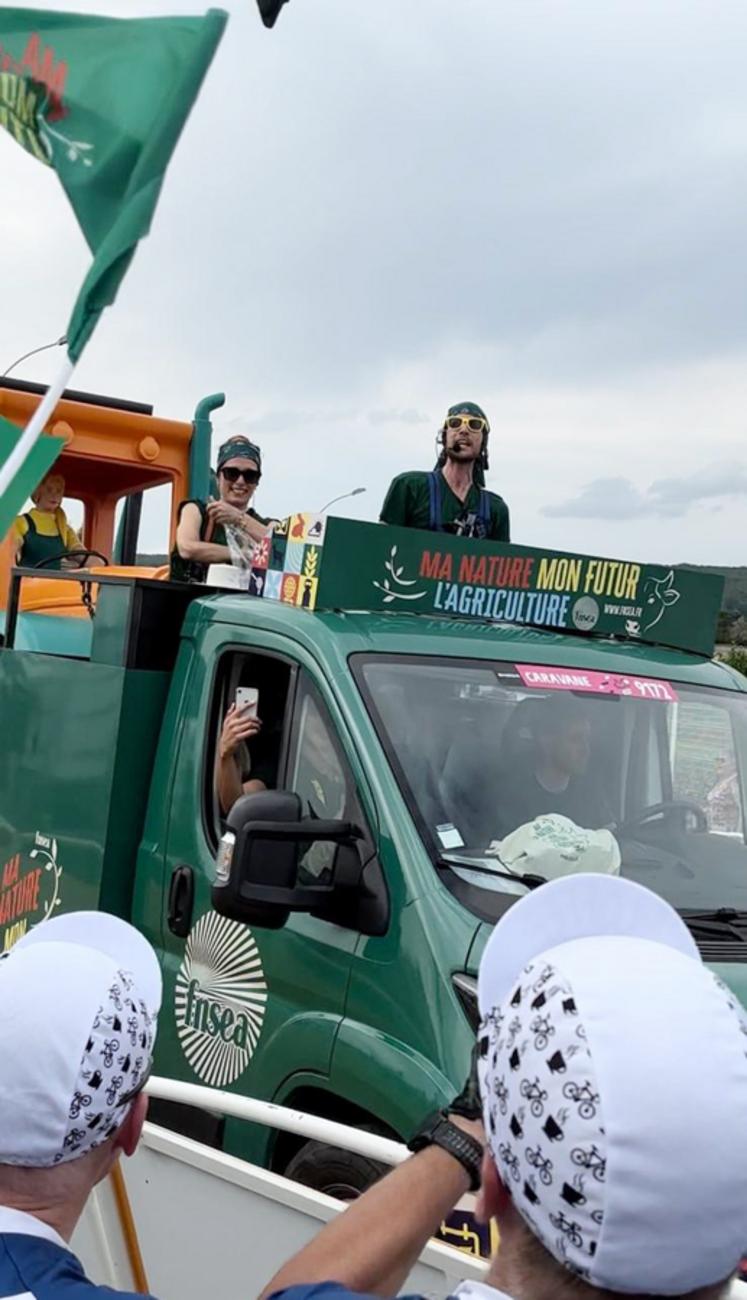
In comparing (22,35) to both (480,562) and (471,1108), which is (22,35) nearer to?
(480,562)

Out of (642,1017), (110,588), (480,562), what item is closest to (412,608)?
(480,562)

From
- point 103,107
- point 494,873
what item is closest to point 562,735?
point 494,873

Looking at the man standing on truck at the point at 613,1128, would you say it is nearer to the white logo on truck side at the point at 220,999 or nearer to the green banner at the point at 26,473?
the green banner at the point at 26,473

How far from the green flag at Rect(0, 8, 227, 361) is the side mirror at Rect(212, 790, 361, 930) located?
112 cm

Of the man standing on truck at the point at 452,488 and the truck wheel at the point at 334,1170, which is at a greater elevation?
the man standing on truck at the point at 452,488

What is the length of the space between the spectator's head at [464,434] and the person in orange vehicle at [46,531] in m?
3.11

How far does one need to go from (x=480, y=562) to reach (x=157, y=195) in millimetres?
2033

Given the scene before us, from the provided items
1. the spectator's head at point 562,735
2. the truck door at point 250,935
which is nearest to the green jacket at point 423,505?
the truck door at point 250,935

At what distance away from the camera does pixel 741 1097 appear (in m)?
1.25

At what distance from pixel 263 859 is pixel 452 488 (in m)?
2.42

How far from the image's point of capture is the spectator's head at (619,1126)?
1.21m

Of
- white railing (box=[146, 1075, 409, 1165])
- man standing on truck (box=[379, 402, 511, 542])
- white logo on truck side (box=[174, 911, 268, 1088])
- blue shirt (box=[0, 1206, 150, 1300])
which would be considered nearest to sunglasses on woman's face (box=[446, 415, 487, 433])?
man standing on truck (box=[379, 402, 511, 542])

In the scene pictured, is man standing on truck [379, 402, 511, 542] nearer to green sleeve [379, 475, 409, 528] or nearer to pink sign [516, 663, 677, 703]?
green sleeve [379, 475, 409, 528]

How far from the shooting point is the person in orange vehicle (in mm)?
7773
